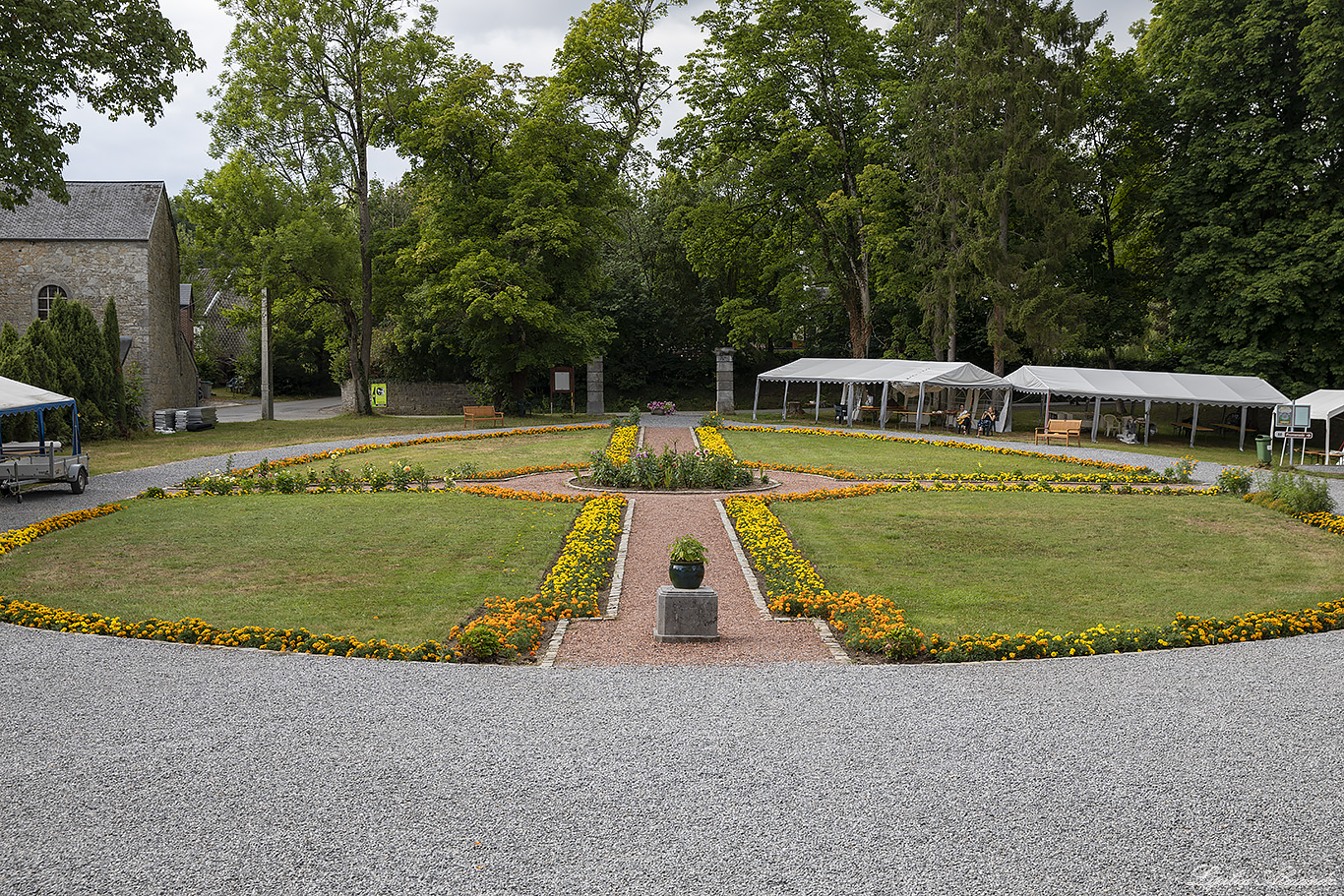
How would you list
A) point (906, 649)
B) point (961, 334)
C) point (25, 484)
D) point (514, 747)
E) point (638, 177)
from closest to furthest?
1. point (514, 747)
2. point (906, 649)
3. point (25, 484)
4. point (961, 334)
5. point (638, 177)

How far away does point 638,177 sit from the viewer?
45812 millimetres

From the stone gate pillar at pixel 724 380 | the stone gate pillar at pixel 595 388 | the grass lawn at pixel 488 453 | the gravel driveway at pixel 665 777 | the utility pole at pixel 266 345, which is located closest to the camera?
the gravel driveway at pixel 665 777

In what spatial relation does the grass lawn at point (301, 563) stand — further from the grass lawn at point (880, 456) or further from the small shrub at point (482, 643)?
the grass lawn at point (880, 456)

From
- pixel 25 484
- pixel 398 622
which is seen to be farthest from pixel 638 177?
pixel 398 622

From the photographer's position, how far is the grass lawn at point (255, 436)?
75.2 ft

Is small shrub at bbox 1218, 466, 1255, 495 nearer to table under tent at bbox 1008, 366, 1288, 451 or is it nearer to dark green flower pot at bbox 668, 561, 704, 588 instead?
table under tent at bbox 1008, 366, 1288, 451

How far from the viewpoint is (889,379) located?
32656mm

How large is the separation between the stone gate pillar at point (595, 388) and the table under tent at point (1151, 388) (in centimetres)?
1556

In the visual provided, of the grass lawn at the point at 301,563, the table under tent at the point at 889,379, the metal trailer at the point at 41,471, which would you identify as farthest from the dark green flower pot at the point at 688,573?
the table under tent at the point at 889,379

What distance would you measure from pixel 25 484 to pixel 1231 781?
65.0 ft

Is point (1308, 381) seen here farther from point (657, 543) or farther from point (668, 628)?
point (668, 628)

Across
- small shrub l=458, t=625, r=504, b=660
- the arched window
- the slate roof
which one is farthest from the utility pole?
small shrub l=458, t=625, r=504, b=660

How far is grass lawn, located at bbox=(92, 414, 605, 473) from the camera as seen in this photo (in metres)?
22.9

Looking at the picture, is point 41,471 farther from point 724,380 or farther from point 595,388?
point 724,380
